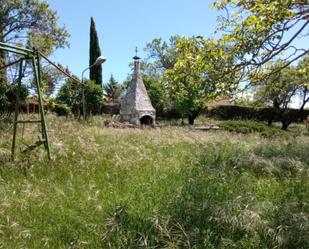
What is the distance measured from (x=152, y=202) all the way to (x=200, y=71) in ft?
8.12

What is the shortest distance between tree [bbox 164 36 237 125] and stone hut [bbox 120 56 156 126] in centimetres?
1944

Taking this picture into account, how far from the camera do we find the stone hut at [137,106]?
85.9 ft

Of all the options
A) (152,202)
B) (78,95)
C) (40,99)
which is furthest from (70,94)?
(152,202)

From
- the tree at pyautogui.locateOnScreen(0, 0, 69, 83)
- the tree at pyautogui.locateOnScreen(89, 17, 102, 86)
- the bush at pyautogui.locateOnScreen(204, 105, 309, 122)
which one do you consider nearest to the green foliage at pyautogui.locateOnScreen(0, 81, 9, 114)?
the tree at pyautogui.locateOnScreen(0, 0, 69, 83)

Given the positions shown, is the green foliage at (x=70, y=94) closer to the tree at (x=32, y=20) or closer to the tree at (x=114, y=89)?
the tree at (x=32, y=20)

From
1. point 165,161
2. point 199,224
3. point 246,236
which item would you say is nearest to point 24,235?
point 199,224

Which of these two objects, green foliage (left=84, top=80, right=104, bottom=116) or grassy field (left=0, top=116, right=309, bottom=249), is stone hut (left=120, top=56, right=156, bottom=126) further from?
grassy field (left=0, top=116, right=309, bottom=249)

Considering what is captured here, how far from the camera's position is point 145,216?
4.16 metres

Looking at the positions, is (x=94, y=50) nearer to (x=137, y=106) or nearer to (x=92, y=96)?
(x=92, y=96)

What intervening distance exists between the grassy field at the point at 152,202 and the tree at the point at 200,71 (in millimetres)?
1206

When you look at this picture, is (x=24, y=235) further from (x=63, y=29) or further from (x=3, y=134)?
(x=63, y=29)

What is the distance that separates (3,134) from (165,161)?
3.90 meters

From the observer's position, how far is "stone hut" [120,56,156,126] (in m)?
26.2

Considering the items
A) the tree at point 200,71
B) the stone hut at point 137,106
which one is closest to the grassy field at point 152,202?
the tree at point 200,71
